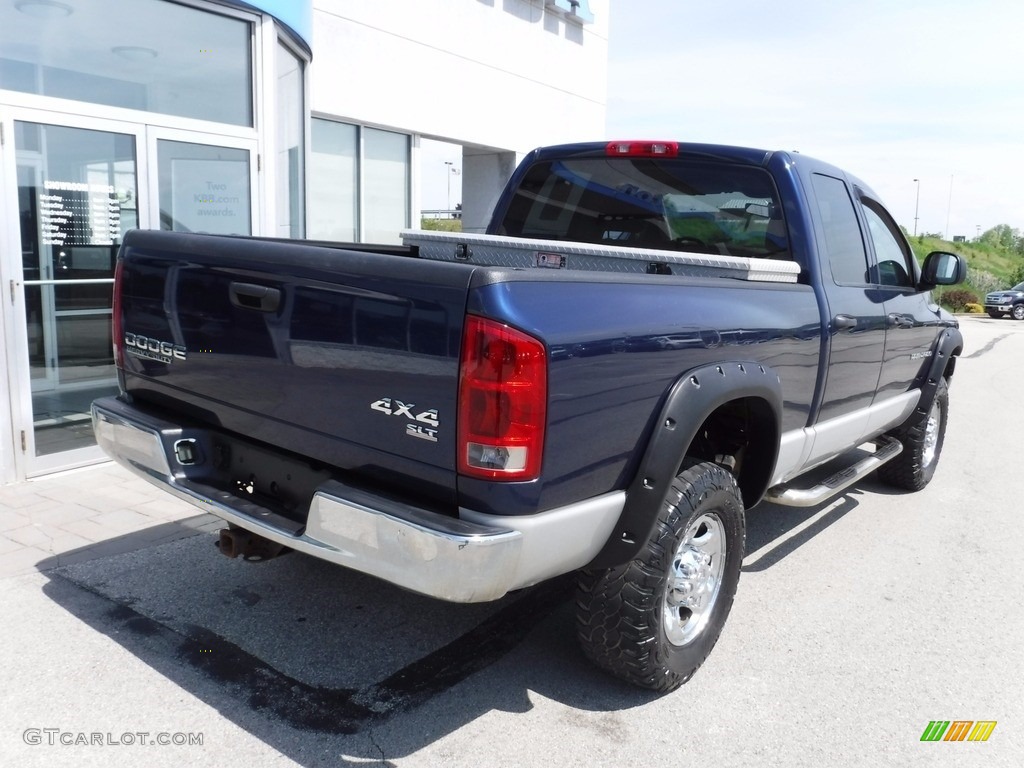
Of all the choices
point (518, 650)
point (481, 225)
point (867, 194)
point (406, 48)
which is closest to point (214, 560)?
point (518, 650)

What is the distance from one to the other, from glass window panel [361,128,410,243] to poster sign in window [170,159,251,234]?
170 inches

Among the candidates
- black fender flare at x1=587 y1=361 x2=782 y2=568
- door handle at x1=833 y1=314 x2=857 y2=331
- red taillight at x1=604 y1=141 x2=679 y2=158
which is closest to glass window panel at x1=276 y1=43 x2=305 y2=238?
red taillight at x1=604 y1=141 x2=679 y2=158

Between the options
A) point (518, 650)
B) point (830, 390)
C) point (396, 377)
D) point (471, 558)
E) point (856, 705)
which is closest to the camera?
point (471, 558)

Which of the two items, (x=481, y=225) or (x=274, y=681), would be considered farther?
(x=481, y=225)

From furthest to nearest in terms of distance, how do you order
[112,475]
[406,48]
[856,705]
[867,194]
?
1. [406,48]
2. [112,475]
3. [867,194]
4. [856,705]

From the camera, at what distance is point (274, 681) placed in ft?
10.6

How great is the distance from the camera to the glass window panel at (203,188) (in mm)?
6418

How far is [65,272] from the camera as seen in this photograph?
5805 mm

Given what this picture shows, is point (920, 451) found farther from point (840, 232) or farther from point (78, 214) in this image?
point (78, 214)

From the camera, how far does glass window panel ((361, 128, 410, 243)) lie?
11289mm

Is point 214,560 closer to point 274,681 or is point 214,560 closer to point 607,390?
point 274,681

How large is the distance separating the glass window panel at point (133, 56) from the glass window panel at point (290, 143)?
0.66 meters

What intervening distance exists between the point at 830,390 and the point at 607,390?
1.98 metres
